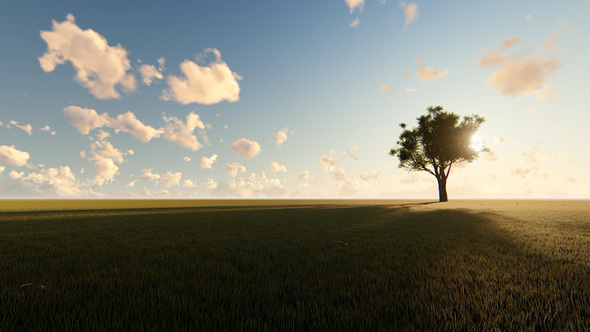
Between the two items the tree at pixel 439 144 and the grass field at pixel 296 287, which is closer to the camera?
the grass field at pixel 296 287

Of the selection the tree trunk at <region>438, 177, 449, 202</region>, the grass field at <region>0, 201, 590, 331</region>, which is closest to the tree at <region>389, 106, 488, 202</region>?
the tree trunk at <region>438, 177, 449, 202</region>

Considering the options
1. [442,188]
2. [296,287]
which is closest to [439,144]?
[442,188]

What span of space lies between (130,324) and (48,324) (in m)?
0.92

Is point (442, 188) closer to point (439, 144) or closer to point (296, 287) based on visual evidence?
point (439, 144)

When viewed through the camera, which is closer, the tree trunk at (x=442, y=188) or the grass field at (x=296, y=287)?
the grass field at (x=296, y=287)

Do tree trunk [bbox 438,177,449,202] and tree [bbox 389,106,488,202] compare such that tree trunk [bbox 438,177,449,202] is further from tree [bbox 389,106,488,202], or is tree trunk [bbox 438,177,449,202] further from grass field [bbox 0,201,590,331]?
grass field [bbox 0,201,590,331]

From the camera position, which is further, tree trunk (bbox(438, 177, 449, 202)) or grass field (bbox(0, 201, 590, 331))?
tree trunk (bbox(438, 177, 449, 202))

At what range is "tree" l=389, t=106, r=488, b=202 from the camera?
36.1 metres

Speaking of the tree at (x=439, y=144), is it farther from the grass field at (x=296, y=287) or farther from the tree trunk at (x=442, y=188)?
the grass field at (x=296, y=287)

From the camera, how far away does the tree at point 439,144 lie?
3606cm

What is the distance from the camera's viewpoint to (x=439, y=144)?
36.7 m

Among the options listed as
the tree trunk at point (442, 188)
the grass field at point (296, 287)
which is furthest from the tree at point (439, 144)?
the grass field at point (296, 287)

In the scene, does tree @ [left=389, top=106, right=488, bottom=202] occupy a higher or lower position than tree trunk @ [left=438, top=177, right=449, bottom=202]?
higher

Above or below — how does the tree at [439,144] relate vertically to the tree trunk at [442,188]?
above
